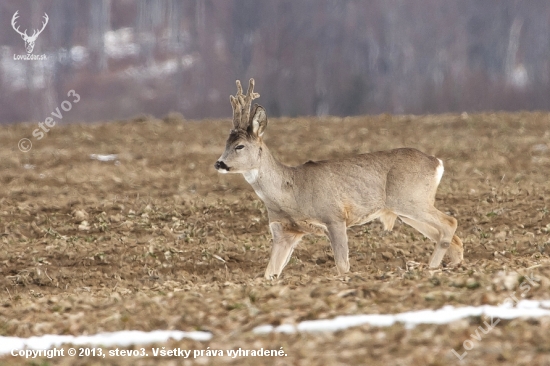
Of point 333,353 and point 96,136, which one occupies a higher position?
point 333,353

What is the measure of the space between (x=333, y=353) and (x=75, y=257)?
7.12 metres

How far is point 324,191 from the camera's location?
1058 cm

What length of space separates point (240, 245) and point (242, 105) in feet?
10.5

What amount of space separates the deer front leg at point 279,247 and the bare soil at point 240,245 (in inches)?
17.7

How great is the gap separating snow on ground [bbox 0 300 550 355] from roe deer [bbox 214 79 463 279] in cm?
317

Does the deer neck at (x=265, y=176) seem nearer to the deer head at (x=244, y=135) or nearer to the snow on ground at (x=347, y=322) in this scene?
the deer head at (x=244, y=135)

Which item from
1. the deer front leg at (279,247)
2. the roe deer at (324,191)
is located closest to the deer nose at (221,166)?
the roe deer at (324,191)

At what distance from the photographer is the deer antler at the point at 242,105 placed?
10.4 meters

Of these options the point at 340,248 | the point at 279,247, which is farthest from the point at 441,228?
the point at 279,247

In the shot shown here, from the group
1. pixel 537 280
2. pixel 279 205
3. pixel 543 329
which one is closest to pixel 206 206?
pixel 279 205

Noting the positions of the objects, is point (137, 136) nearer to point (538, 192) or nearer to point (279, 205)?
point (538, 192)

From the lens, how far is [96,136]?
2530cm

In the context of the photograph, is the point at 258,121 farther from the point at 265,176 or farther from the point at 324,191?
the point at 324,191

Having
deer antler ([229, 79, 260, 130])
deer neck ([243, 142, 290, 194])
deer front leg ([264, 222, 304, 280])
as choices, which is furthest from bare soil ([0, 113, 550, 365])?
deer antler ([229, 79, 260, 130])
